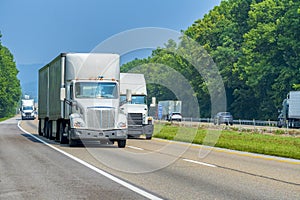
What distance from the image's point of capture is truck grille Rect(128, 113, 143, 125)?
1300 inches

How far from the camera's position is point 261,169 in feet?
52.8

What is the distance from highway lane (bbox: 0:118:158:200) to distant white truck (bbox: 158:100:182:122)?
223ft

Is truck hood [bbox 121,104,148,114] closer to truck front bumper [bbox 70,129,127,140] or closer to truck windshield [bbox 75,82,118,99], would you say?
truck windshield [bbox 75,82,118,99]

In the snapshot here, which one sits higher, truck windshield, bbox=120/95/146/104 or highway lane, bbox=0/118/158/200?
truck windshield, bbox=120/95/146/104

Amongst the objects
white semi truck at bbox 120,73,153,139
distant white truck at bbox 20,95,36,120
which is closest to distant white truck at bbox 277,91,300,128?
white semi truck at bbox 120,73,153,139

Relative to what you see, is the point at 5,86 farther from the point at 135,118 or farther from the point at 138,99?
the point at 135,118

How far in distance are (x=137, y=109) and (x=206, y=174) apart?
18.9 metres

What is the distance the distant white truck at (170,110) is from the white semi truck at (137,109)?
50571mm

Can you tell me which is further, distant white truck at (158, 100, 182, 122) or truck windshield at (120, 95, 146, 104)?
distant white truck at (158, 100, 182, 122)

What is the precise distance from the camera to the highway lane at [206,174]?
447 inches

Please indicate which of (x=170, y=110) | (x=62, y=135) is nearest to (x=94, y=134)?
(x=62, y=135)

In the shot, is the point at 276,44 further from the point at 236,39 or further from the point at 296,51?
the point at 236,39

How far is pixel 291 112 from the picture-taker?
186ft

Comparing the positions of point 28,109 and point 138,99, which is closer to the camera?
point 138,99
